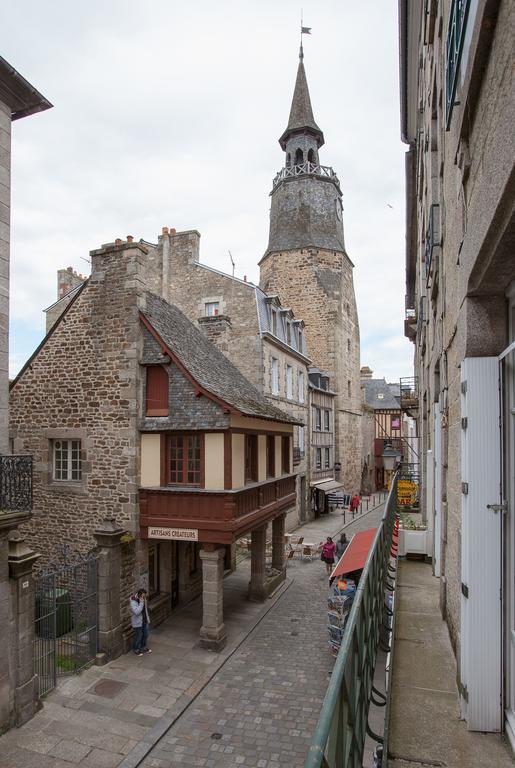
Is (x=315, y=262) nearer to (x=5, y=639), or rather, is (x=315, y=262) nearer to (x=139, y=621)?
(x=139, y=621)

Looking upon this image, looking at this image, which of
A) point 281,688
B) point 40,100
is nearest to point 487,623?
point 281,688

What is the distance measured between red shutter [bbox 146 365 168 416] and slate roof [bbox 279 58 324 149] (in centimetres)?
2894

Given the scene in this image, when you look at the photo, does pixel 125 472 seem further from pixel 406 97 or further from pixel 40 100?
pixel 406 97

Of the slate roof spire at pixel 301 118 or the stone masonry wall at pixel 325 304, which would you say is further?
the slate roof spire at pixel 301 118

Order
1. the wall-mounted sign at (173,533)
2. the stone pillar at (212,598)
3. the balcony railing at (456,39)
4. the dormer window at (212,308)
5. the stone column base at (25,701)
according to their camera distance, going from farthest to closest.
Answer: the dormer window at (212,308), the wall-mounted sign at (173,533), the stone pillar at (212,598), the stone column base at (25,701), the balcony railing at (456,39)

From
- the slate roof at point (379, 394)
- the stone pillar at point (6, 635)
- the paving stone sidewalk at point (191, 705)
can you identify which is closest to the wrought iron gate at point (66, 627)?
the paving stone sidewalk at point (191, 705)

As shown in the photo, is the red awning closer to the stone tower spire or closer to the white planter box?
the white planter box

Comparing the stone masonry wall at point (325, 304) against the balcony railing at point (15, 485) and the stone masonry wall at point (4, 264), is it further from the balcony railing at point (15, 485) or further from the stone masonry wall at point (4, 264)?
the balcony railing at point (15, 485)

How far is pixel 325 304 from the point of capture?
33.7m

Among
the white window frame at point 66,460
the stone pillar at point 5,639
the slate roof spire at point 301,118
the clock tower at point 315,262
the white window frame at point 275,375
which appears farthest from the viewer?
the slate roof spire at point 301,118

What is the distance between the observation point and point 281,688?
10859 mm

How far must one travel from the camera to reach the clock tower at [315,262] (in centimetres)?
3400

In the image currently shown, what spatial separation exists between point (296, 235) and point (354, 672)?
114ft

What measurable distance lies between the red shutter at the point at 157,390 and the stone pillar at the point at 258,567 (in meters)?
5.48
